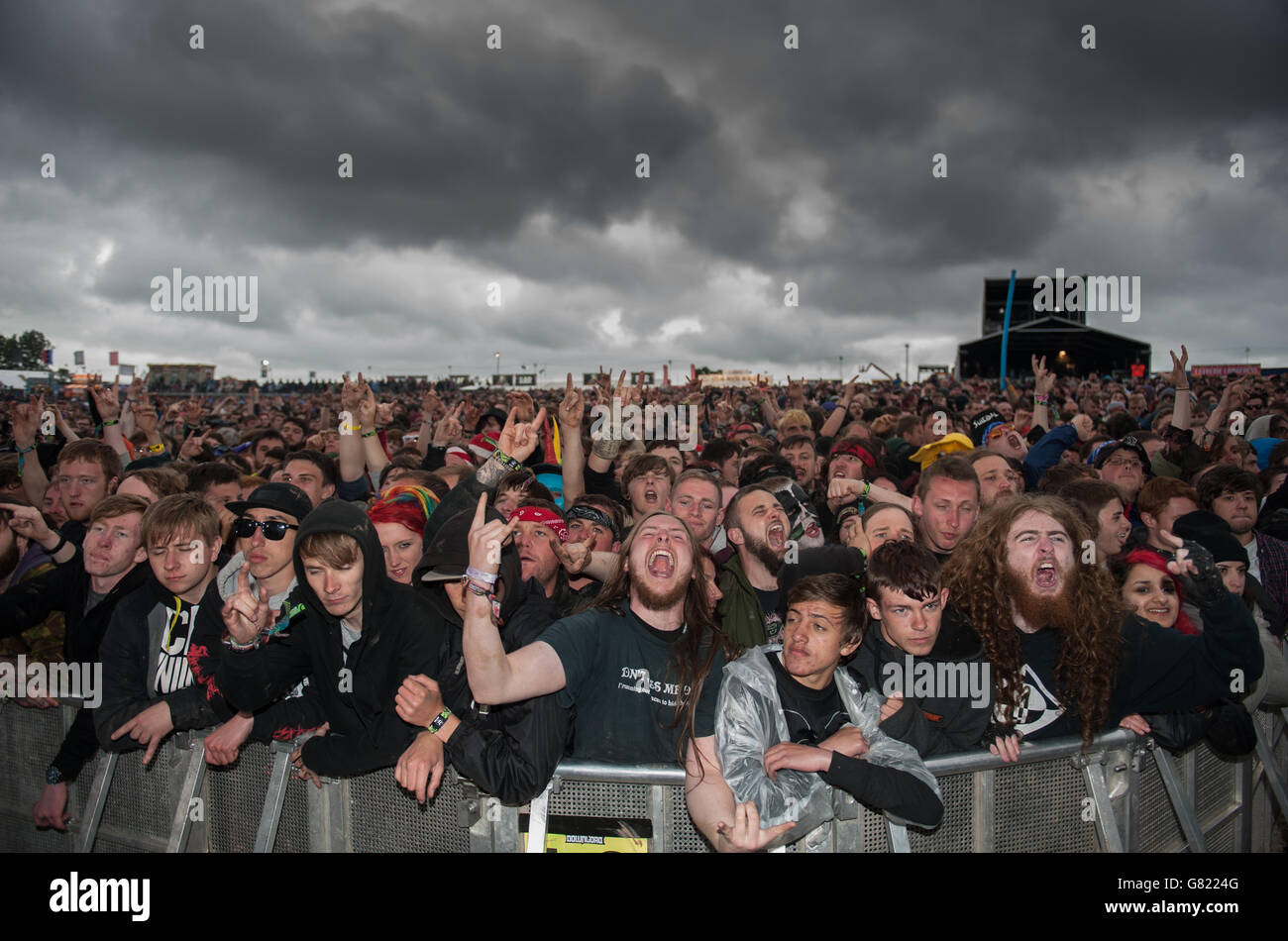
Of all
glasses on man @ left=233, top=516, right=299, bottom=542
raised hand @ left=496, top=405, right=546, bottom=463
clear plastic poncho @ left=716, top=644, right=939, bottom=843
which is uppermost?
raised hand @ left=496, top=405, right=546, bottom=463

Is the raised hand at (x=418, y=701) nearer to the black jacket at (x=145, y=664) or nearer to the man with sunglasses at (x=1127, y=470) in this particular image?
the black jacket at (x=145, y=664)

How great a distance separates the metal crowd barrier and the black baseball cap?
1.13 metres

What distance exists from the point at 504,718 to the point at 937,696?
5.97 ft

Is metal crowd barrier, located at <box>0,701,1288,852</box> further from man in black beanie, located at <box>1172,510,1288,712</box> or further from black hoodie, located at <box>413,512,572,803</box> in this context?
man in black beanie, located at <box>1172,510,1288,712</box>

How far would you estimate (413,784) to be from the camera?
274 cm

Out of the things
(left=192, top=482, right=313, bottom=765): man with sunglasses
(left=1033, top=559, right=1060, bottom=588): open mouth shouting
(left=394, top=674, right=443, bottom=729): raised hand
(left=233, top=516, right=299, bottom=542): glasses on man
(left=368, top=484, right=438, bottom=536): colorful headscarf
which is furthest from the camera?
(left=368, top=484, right=438, bottom=536): colorful headscarf

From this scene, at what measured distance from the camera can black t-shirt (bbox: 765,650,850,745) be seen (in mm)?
2918

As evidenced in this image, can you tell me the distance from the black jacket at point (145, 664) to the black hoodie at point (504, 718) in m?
1.08

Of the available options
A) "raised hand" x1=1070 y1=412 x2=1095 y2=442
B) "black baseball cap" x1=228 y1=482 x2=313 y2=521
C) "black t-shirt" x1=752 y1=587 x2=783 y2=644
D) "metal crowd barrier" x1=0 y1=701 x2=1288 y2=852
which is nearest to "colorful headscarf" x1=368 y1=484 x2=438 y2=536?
"black baseball cap" x1=228 y1=482 x2=313 y2=521

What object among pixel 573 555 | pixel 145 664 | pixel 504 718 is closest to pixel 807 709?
pixel 504 718

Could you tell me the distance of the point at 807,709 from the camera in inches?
116

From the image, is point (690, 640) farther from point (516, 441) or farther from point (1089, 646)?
point (516, 441)
